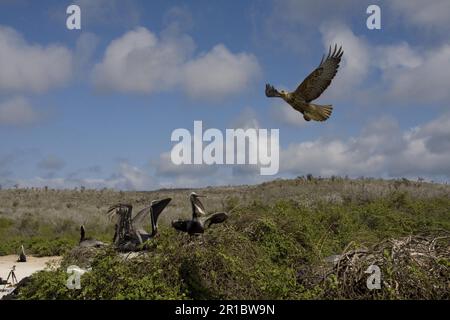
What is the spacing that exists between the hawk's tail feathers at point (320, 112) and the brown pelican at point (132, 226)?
11.1 feet

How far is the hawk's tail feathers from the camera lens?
18.6 feet

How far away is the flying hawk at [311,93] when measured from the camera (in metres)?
5.79

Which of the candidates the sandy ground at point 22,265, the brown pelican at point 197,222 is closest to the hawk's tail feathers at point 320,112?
the brown pelican at point 197,222

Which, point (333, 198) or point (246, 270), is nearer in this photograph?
point (246, 270)

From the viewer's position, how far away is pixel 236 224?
9.67 meters

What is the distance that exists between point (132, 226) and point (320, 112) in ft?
14.3

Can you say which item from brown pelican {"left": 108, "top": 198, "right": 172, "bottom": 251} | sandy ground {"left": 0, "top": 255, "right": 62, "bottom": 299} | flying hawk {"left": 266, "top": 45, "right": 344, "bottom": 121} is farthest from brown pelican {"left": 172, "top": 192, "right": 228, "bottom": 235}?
sandy ground {"left": 0, "top": 255, "right": 62, "bottom": 299}

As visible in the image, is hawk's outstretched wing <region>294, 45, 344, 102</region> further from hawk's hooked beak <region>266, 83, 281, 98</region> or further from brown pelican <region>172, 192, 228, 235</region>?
brown pelican <region>172, 192, 228, 235</region>

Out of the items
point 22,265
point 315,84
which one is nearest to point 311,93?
point 315,84

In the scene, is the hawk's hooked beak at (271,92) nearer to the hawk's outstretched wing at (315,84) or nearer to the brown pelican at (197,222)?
the hawk's outstretched wing at (315,84)

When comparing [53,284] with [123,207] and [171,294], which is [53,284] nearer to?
[171,294]

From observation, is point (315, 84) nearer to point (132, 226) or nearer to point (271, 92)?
point (271, 92)
